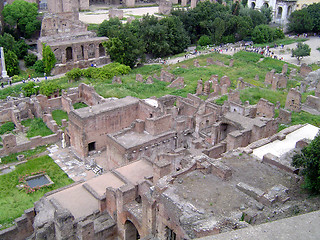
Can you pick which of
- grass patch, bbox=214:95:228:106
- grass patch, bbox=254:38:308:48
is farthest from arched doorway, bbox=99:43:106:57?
grass patch, bbox=214:95:228:106

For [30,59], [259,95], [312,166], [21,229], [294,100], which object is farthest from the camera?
[30,59]

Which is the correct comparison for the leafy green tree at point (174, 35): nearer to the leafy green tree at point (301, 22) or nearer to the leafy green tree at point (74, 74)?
the leafy green tree at point (74, 74)

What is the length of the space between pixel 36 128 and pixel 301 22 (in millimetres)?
61228

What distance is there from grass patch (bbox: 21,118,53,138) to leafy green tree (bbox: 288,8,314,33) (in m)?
59.1

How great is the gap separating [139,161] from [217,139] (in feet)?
23.1

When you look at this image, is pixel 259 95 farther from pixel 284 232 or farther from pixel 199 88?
pixel 284 232

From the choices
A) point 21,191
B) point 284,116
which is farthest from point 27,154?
point 284,116

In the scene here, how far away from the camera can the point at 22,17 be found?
62938mm

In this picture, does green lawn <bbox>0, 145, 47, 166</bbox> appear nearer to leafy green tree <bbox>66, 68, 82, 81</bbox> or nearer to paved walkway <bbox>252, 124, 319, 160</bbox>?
leafy green tree <bbox>66, 68, 82, 81</bbox>

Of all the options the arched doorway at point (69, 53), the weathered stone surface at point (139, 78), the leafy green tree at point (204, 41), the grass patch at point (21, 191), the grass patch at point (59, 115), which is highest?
the leafy green tree at point (204, 41)

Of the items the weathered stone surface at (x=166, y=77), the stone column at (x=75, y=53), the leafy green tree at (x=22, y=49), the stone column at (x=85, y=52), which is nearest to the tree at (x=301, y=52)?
the weathered stone surface at (x=166, y=77)

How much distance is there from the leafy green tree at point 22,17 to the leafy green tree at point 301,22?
165ft

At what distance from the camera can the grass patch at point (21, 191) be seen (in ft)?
76.8

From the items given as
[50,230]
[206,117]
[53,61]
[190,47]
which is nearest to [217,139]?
[206,117]
